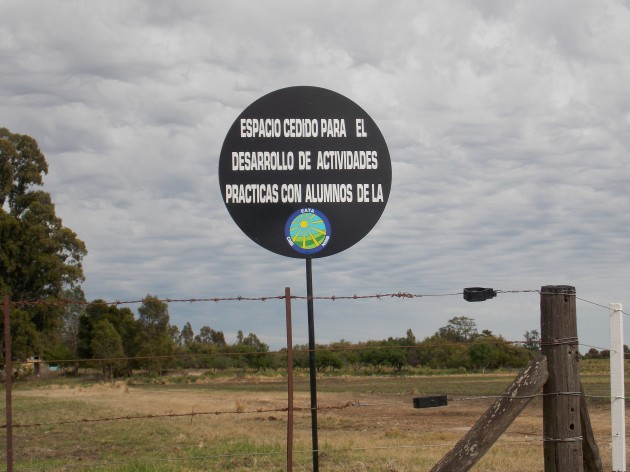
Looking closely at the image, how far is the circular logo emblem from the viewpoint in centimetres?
764

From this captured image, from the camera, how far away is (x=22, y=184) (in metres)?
39.5

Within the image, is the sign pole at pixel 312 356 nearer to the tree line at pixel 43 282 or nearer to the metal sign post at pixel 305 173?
the metal sign post at pixel 305 173

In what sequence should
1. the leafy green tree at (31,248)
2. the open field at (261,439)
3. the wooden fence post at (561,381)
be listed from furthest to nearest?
the leafy green tree at (31,248) < the open field at (261,439) < the wooden fence post at (561,381)

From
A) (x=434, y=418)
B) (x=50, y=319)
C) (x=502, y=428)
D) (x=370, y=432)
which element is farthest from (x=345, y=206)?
(x=50, y=319)

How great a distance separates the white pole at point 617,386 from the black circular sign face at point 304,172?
2.40 m

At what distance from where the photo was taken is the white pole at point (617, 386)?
614 centimetres

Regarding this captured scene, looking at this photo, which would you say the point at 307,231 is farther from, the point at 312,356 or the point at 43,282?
the point at 43,282

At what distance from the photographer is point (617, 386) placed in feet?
20.1

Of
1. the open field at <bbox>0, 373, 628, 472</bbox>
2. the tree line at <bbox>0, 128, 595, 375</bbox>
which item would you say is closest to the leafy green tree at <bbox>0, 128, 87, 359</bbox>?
the tree line at <bbox>0, 128, 595, 375</bbox>

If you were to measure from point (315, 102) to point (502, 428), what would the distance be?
3631mm

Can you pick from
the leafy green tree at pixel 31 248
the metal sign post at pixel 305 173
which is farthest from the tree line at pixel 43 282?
the metal sign post at pixel 305 173

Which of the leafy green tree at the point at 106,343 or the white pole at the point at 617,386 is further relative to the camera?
the leafy green tree at the point at 106,343

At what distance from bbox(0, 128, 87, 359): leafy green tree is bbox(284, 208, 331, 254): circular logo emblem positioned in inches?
845

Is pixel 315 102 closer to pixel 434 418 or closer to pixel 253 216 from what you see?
pixel 253 216
